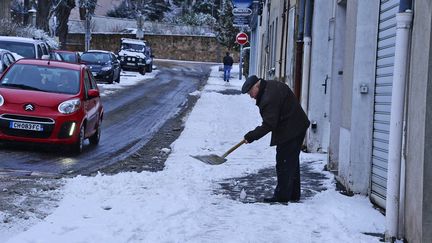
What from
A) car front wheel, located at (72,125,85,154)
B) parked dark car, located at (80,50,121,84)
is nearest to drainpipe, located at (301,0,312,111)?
car front wheel, located at (72,125,85,154)

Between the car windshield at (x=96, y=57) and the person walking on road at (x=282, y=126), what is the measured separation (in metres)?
26.6

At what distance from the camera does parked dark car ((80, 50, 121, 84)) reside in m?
32.8

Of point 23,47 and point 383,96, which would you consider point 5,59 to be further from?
point 383,96

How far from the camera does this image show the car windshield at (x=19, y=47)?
20406 millimetres

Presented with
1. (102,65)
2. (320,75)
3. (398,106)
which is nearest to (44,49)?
(320,75)

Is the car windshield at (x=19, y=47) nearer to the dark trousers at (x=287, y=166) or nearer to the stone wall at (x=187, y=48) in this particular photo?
the dark trousers at (x=287, y=166)

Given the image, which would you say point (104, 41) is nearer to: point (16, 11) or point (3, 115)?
point (16, 11)

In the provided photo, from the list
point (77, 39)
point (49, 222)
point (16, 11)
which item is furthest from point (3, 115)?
point (77, 39)

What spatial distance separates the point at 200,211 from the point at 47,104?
16.8 feet

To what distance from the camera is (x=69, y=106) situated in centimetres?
1169

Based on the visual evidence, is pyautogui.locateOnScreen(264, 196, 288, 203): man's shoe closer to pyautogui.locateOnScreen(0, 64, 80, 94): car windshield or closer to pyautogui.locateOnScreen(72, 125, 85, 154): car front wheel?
pyautogui.locateOnScreen(72, 125, 85, 154): car front wheel

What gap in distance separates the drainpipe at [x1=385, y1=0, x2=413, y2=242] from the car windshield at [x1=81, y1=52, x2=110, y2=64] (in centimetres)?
2866

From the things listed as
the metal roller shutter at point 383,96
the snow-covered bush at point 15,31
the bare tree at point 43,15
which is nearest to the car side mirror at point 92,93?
the metal roller shutter at point 383,96

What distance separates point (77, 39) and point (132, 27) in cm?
713
